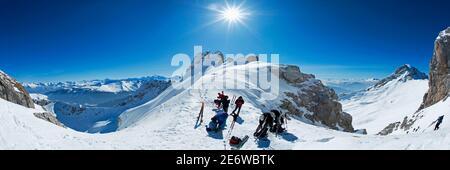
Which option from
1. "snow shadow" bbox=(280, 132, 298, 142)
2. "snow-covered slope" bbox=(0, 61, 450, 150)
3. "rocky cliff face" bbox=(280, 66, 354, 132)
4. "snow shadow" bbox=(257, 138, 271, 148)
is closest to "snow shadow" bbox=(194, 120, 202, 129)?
"snow-covered slope" bbox=(0, 61, 450, 150)

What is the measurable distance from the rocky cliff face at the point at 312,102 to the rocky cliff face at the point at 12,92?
34.3 m

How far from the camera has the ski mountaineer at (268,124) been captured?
2217 cm

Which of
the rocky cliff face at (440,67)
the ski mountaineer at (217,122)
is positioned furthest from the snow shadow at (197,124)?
the rocky cliff face at (440,67)

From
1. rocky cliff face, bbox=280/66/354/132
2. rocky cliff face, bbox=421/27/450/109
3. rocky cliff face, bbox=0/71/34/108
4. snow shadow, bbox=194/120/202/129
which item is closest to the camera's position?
snow shadow, bbox=194/120/202/129

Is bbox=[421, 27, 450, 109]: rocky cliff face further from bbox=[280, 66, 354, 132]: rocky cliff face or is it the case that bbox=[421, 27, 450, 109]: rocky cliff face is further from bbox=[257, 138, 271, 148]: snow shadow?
bbox=[257, 138, 271, 148]: snow shadow

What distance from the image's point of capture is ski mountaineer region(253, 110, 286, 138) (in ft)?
72.7

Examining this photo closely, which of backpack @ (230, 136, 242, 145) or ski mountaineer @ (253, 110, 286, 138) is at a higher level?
ski mountaineer @ (253, 110, 286, 138)

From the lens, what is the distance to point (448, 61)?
81.5 meters

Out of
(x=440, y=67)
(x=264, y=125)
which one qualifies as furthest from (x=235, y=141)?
(x=440, y=67)

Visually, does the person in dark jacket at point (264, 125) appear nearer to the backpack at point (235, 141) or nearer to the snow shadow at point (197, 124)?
the backpack at point (235, 141)

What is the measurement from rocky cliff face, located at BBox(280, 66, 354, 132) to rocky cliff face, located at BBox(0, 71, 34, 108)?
1352 inches
